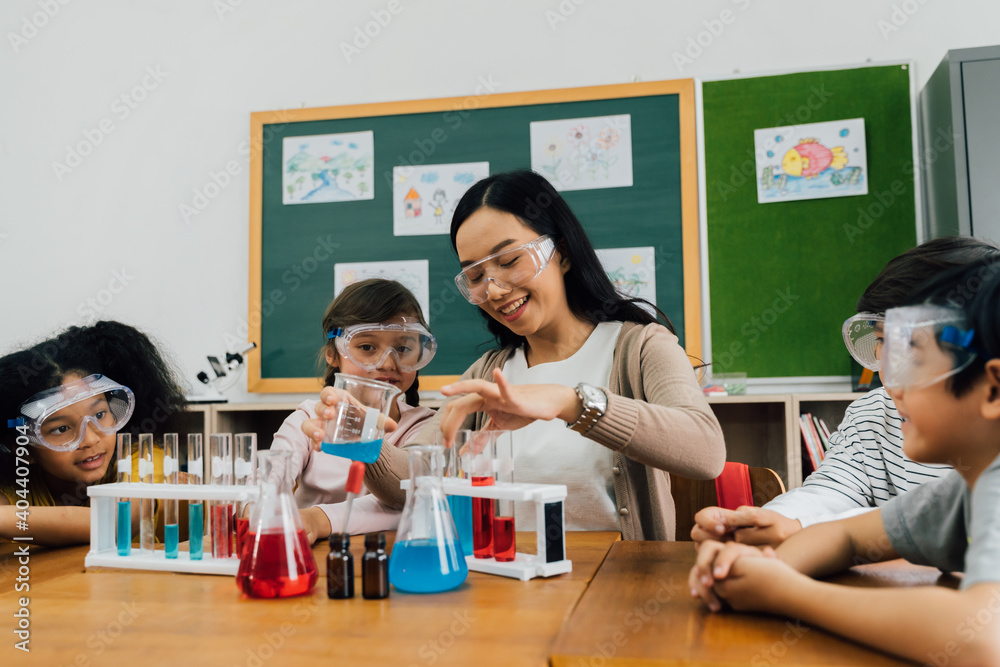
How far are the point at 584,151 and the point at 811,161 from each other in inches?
34.0

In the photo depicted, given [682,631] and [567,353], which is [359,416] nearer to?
[682,631]

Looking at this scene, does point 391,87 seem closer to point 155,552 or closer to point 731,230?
point 731,230

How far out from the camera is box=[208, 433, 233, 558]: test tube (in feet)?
3.84

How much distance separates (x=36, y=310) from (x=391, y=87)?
193 cm

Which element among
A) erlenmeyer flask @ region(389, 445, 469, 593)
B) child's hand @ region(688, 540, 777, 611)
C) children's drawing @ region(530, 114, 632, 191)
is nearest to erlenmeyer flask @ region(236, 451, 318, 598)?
erlenmeyer flask @ region(389, 445, 469, 593)

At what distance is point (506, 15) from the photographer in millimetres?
3150

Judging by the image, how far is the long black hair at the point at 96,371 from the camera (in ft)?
5.71

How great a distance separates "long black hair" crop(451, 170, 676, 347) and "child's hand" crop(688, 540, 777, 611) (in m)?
0.83

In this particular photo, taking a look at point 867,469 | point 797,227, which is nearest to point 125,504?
point 867,469

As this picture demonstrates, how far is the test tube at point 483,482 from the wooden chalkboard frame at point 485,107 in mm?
1885

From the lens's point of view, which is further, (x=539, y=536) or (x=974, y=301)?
(x=539, y=536)

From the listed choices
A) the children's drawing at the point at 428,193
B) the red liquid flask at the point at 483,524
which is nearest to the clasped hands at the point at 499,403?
the red liquid flask at the point at 483,524

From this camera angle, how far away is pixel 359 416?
3.89ft

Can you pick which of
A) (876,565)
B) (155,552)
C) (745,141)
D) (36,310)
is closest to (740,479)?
(876,565)
